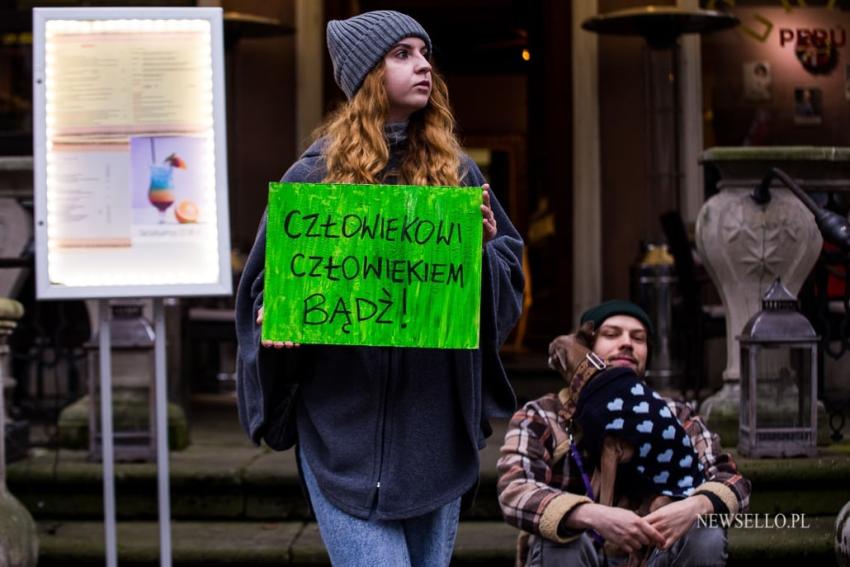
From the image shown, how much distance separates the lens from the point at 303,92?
9469mm

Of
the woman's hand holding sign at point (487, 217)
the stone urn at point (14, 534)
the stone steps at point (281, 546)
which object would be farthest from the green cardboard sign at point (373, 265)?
the stone steps at point (281, 546)

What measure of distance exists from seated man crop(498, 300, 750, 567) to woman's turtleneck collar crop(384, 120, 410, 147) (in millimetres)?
1256

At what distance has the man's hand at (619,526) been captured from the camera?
12.8ft

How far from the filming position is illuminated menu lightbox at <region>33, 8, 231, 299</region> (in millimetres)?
4723

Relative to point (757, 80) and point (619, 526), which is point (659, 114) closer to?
point (757, 80)

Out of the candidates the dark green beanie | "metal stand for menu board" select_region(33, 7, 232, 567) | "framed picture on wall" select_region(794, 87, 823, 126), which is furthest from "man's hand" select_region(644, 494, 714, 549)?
"framed picture on wall" select_region(794, 87, 823, 126)

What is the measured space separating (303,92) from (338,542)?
262 inches

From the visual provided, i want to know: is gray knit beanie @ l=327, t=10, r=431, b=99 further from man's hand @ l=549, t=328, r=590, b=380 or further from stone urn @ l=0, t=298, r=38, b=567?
stone urn @ l=0, t=298, r=38, b=567

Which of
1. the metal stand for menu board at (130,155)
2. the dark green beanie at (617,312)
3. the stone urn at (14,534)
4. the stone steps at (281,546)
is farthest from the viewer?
the stone steps at (281,546)

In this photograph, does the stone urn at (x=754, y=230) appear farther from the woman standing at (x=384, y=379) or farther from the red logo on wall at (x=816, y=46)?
the woman standing at (x=384, y=379)

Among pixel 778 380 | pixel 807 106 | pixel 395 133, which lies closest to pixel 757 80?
pixel 807 106

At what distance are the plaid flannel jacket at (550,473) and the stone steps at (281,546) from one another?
4.82ft

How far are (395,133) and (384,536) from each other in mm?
796

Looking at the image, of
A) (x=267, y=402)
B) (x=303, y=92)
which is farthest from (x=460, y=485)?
(x=303, y=92)
